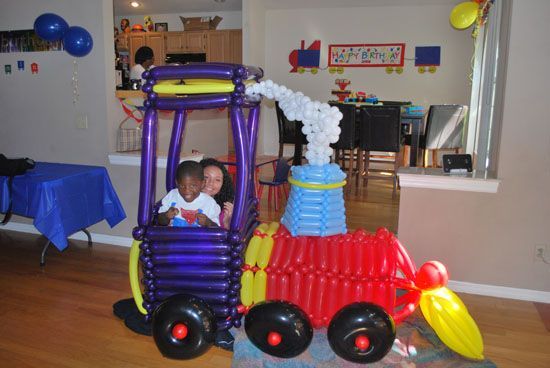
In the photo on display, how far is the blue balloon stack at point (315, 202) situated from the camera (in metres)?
2.29

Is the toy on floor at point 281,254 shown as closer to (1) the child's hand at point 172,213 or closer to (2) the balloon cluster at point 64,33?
(1) the child's hand at point 172,213

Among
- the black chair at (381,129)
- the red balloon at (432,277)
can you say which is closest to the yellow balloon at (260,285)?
the red balloon at (432,277)

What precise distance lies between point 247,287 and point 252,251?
6.9 inches

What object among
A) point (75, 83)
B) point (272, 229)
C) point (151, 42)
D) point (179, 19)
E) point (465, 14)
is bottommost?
point (272, 229)

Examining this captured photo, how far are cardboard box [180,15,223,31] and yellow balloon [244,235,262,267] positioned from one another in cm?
663

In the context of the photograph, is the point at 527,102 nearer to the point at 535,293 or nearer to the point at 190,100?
the point at 535,293

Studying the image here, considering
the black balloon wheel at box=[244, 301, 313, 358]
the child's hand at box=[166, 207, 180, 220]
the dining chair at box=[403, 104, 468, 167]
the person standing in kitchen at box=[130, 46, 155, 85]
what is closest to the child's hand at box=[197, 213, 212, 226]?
the child's hand at box=[166, 207, 180, 220]

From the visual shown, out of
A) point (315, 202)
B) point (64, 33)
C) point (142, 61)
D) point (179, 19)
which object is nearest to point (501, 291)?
point (315, 202)

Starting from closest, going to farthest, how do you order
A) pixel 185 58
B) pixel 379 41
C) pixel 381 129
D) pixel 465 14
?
pixel 465 14
pixel 381 129
pixel 379 41
pixel 185 58

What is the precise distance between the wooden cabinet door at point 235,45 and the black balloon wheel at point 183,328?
21.9 feet

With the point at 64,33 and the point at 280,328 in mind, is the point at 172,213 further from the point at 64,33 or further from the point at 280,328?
the point at 64,33

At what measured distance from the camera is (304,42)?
7633 mm

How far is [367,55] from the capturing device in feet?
24.3

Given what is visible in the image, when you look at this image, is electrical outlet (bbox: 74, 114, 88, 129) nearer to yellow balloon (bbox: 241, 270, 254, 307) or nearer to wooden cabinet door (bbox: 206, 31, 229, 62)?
yellow balloon (bbox: 241, 270, 254, 307)
